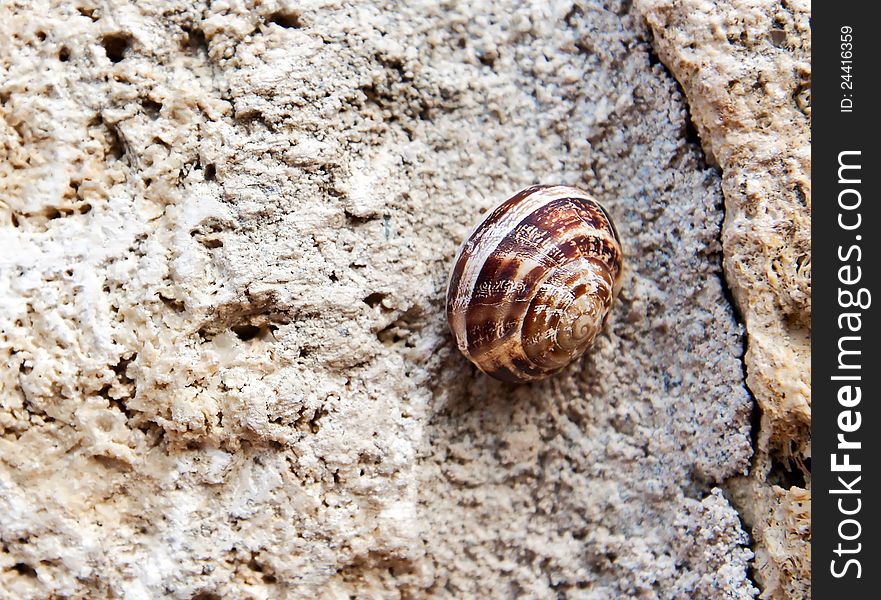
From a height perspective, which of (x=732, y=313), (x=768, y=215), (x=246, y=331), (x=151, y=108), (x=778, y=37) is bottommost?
(x=246, y=331)

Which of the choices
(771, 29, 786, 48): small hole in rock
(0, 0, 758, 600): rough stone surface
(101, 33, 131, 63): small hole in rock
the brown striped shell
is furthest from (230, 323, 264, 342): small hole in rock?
(771, 29, 786, 48): small hole in rock

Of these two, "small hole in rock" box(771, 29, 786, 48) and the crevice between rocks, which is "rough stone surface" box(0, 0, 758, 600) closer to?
the crevice between rocks

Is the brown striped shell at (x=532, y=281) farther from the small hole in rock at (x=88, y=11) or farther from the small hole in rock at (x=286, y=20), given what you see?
the small hole in rock at (x=88, y=11)

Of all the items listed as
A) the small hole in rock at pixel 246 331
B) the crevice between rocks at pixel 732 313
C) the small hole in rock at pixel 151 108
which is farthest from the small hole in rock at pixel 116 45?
the crevice between rocks at pixel 732 313

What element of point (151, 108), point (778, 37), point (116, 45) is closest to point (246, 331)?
point (151, 108)

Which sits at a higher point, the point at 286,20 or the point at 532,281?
the point at 286,20

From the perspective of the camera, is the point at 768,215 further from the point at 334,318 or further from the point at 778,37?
the point at 334,318

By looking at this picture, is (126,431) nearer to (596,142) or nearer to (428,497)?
(428,497)
